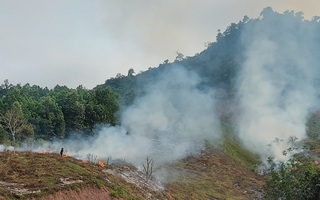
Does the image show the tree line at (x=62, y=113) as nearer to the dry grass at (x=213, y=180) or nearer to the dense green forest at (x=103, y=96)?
the dense green forest at (x=103, y=96)

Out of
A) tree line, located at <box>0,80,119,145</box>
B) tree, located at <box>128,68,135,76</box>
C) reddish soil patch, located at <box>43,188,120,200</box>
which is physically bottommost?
reddish soil patch, located at <box>43,188,120,200</box>

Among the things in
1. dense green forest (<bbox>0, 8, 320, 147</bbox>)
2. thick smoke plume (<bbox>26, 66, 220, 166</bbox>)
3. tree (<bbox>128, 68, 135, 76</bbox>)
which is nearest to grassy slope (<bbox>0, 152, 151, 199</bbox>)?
dense green forest (<bbox>0, 8, 320, 147</bbox>)

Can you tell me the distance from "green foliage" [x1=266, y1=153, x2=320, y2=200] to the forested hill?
243ft

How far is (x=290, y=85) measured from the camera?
4072 inches

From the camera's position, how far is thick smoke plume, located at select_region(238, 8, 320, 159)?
78188 millimetres

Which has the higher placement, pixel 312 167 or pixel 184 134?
pixel 184 134

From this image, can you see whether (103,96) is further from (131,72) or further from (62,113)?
(131,72)

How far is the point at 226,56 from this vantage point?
5453 inches

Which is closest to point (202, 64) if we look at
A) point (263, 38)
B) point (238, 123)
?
point (263, 38)

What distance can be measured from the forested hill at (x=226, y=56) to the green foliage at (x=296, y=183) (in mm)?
74090

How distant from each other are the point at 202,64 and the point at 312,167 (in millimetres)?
103449

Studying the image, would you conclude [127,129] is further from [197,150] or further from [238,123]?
[238,123]

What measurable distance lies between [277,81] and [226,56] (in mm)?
35891

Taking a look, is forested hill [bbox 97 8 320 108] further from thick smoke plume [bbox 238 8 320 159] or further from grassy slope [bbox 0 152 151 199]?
grassy slope [bbox 0 152 151 199]
